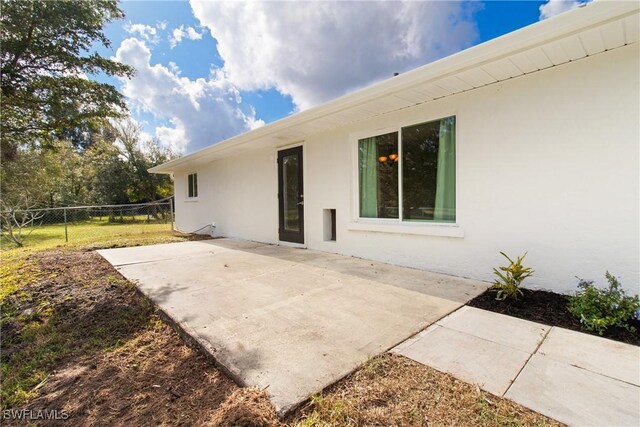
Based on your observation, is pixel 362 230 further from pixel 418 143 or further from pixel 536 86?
pixel 536 86

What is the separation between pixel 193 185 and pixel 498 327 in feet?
36.8

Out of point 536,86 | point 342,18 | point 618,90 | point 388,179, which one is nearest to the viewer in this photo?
point 618,90

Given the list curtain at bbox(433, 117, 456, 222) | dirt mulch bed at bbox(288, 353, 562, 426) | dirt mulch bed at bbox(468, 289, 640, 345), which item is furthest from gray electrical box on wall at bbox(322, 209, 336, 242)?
dirt mulch bed at bbox(288, 353, 562, 426)

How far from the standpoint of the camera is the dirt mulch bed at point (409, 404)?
1.54 metres

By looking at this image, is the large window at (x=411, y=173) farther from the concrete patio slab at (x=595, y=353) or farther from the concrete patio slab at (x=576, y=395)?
the concrete patio slab at (x=576, y=395)

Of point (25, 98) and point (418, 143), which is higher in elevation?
point (25, 98)

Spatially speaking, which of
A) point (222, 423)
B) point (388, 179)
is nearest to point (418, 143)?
point (388, 179)

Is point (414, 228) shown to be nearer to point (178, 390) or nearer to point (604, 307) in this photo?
point (604, 307)

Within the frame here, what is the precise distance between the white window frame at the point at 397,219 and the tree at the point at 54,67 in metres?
4.79

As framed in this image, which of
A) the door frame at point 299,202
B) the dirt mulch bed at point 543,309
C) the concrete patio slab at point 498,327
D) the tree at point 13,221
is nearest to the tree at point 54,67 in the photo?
the tree at point 13,221

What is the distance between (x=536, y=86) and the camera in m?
3.41

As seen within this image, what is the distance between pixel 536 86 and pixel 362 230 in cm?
319

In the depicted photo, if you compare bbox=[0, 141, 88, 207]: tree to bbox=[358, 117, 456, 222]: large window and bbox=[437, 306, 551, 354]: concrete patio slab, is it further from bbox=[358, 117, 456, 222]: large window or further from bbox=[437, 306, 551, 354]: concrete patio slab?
bbox=[437, 306, 551, 354]: concrete patio slab

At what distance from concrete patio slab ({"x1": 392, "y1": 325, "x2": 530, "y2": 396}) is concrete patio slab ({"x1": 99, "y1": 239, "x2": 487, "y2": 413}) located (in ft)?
0.62
